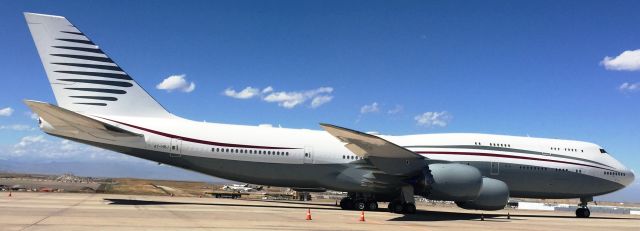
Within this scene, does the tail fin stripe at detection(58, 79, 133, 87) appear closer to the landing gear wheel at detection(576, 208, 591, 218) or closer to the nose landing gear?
the nose landing gear

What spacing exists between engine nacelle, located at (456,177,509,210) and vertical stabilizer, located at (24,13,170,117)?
14950 millimetres

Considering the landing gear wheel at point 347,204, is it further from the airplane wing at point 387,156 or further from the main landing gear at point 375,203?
the airplane wing at point 387,156

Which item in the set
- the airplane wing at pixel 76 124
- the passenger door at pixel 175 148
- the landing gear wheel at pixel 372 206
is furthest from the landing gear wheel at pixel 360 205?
the airplane wing at pixel 76 124

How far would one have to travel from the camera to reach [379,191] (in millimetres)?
22250

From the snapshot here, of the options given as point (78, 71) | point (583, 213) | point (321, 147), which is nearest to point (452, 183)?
point (321, 147)

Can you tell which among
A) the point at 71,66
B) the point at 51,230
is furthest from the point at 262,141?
the point at 51,230

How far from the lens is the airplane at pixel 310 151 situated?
20469 mm

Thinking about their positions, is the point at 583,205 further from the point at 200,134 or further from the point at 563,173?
the point at 200,134

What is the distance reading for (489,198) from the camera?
20641 millimetres

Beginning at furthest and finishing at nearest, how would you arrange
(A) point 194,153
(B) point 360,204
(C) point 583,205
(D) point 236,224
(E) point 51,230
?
1. (C) point 583,205
2. (B) point 360,204
3. (A) point 194,153
4. (D) point 236,224
5. (E) point 51,230

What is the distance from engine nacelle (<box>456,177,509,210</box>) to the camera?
20.6 metres

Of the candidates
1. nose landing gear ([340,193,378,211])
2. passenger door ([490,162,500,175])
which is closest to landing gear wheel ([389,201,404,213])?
nose landing gear ([340,193,378,211])

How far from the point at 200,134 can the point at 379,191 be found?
821 cm

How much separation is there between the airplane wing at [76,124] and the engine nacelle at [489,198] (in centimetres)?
1407
